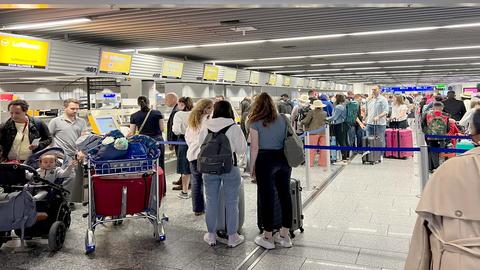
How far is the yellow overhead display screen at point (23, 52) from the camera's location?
655 cm

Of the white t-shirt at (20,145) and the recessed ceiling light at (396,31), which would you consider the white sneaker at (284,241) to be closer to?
the white t-shirt at (20,145)

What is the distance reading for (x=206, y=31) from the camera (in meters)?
7.36

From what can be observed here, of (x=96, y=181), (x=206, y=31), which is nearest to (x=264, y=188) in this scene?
(x=96, y=181)

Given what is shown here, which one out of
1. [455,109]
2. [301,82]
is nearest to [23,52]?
[455,109]

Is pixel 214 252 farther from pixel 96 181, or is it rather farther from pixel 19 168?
pixel 19 168

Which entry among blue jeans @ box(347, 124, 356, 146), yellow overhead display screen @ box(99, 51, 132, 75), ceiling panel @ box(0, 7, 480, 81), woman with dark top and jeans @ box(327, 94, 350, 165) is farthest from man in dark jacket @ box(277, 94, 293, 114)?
yellow overhead display screen @ box(99, 51, 132, 75)

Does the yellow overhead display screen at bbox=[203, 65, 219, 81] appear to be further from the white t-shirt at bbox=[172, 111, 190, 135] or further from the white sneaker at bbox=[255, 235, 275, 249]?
the white sneaker at bbox=[255, 235, 275, 249]

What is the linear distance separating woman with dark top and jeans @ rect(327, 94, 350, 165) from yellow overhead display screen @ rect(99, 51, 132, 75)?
190 inches

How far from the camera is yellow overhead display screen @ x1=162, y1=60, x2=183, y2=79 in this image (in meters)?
10.9

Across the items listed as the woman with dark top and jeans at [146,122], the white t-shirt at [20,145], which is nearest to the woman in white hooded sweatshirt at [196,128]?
the woman with dark top and jeans at [146,122]

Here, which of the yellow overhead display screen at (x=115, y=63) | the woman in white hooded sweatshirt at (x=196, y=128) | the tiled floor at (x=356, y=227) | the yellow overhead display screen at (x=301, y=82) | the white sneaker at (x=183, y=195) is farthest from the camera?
the yellow overhead display screen at (x=301, y=82)

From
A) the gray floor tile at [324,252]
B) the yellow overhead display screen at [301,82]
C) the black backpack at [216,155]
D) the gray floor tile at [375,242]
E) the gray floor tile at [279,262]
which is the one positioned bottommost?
the gray floor tile at [279,262]

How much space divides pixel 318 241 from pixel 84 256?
2.39 metres

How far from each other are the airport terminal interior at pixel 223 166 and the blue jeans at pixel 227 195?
26 millimetres
